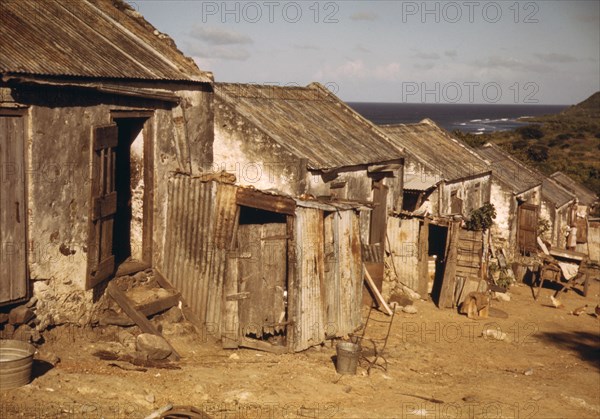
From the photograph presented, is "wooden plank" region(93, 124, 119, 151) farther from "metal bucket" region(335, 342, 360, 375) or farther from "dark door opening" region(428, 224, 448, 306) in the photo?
"dark door opening" region(428, 224, 448, 306)

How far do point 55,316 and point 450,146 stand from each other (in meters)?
17.9

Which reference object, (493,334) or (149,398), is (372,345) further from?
(149,398)

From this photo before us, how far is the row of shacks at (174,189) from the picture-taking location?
31.2 feet

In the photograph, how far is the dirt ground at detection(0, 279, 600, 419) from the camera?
8.73 metres

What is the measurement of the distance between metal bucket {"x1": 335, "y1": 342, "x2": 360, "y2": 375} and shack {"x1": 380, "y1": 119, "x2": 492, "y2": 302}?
6.84 metres

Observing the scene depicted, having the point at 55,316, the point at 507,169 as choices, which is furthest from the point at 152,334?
the point at 507,169

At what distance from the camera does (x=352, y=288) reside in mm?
12969

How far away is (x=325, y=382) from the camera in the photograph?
1054 centimetres

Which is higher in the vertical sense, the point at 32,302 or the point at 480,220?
the point at 480,220

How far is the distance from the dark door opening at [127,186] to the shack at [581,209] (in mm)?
20823

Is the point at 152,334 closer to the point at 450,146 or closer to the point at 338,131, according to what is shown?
the point at 338,131

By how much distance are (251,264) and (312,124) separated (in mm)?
6142

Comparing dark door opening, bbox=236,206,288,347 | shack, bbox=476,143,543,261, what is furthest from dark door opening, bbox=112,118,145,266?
shack, bbox=476,143,543,261

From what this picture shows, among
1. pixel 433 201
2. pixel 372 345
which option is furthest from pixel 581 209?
pixel 372 345
